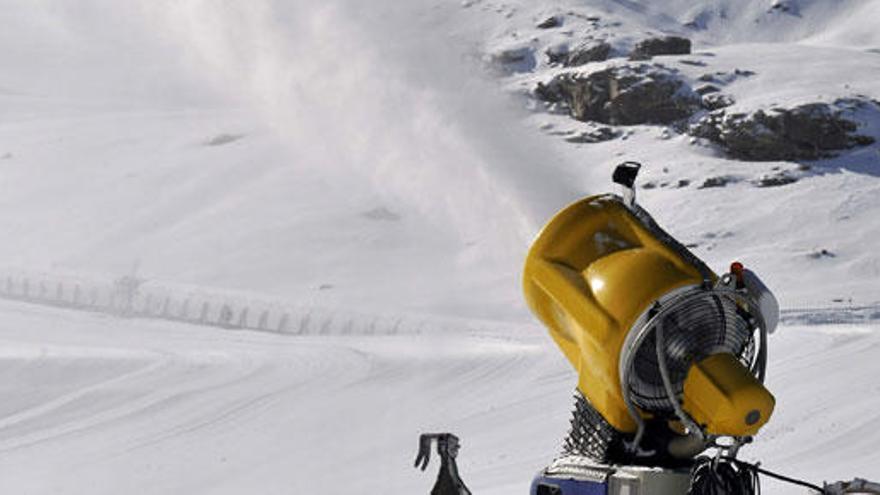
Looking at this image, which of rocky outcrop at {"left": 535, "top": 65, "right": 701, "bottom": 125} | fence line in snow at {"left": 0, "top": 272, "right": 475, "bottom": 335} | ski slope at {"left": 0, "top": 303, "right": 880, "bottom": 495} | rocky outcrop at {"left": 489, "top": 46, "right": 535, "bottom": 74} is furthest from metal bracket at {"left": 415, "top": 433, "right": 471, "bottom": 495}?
rocky outcrop at {"left": 489, "top": 46, "right": 535, "bottom": 74}

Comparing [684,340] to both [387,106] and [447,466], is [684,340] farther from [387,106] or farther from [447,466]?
[387,106]

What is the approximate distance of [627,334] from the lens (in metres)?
3.77

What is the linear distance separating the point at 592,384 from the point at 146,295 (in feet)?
150

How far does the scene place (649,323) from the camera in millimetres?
3715

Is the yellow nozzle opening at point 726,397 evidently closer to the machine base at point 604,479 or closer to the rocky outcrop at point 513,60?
the machine base at point 604,479

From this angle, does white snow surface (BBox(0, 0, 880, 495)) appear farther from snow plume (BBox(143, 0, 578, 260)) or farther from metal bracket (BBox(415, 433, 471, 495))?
metal bracket (BBox(415, 433, 471, 495))

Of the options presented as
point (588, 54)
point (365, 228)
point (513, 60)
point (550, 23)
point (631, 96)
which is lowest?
point (550, 23)

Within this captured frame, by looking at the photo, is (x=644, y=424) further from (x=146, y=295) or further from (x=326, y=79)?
(x=326, y=79)

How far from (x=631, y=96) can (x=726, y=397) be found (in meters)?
67.6

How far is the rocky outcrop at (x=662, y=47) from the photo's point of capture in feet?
266

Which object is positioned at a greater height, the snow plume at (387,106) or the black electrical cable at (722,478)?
the black electrical cable at (722,478)

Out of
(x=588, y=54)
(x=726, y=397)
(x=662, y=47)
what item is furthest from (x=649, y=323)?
(x=588, y=54)

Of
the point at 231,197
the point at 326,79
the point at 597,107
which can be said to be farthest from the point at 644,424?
the point at 326,79

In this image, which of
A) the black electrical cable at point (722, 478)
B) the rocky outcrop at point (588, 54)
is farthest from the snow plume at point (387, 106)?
the black electrical cable at point (722, 478)
